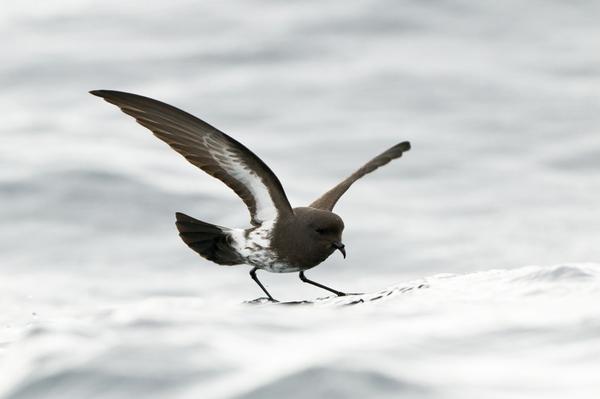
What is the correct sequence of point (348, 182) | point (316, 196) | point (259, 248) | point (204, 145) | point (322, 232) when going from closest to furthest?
point (204, 145)
point (322, 232)
point (259, 248)
point (348, 182)
point (316, 196)

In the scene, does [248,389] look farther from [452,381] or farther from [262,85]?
[262,85]

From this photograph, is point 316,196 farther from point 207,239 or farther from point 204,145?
point 204,145

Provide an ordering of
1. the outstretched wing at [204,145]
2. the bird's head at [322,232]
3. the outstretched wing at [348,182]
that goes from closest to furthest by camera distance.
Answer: the outstretched wing at [204,145] < the bird's head at [322,232] < the outstretched wing at [348,182]

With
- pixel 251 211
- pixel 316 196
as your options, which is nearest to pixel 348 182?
pixel 251 211

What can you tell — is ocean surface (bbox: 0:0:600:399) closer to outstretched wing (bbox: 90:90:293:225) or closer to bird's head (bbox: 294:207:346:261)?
bird's head (bbox: 294:207:346:261)

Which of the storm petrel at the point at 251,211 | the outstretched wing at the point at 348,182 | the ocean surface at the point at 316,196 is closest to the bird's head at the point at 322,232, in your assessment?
the storm petrel at the point at 251,211

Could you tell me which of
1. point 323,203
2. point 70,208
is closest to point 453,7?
point 70,208

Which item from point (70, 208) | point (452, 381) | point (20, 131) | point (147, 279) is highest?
point (20, 131)

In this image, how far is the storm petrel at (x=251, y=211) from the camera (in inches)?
279

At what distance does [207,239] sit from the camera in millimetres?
7484

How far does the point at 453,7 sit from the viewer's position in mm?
13672

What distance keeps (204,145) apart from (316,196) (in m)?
3.78

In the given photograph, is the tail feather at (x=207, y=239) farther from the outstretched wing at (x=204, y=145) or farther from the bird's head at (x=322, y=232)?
the bird's head at (x=322, y=232)

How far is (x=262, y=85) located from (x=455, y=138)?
7.17ft
